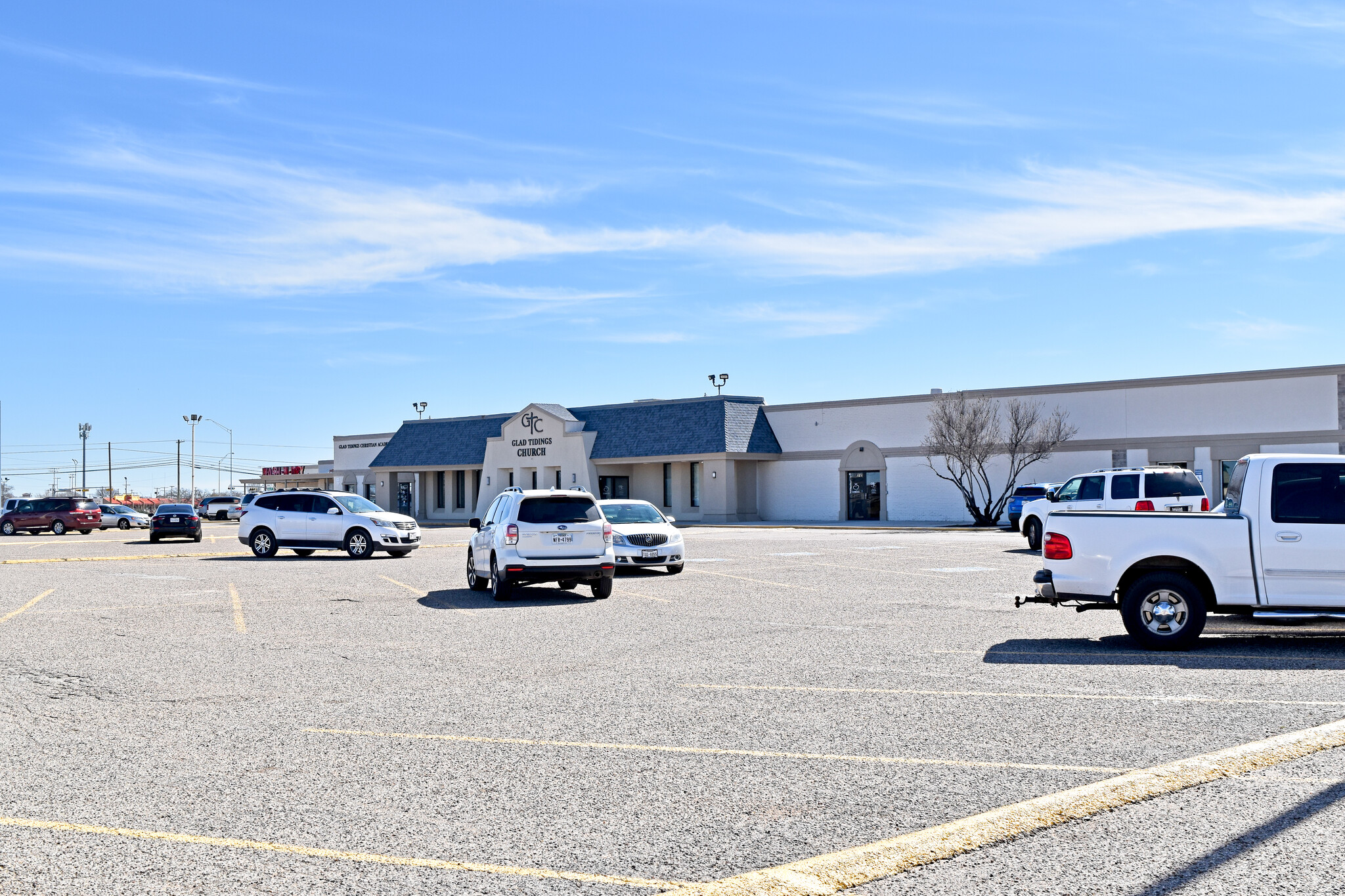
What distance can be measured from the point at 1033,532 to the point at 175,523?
1108 inches

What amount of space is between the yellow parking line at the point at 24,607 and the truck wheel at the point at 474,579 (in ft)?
21.4

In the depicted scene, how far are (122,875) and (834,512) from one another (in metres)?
53.2

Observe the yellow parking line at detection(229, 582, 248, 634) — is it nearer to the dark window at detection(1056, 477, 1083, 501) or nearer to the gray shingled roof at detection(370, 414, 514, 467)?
the dark window at detection(1056, 477, 1083, 501)

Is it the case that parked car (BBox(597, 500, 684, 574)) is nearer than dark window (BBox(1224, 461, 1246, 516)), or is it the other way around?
dark window (BBox(1224, 461, 1246, 516))

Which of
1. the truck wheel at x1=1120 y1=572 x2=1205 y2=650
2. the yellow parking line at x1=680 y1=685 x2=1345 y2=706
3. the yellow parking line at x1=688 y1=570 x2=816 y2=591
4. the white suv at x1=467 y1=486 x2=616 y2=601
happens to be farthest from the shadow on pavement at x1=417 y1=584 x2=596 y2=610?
the truck wheel at x1=1120 y1=572 x2=1205 y2=650

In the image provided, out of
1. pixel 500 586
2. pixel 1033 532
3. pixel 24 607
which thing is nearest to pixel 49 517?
pixel 24 607

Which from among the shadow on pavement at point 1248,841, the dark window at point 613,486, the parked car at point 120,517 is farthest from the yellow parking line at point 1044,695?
the parked car at point 120,517

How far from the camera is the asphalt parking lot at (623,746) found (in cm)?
544

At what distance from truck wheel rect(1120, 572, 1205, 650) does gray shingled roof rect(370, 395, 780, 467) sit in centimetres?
4556

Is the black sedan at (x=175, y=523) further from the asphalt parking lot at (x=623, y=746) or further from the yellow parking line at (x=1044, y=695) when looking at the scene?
the yellow parking line at (x=1044, y=695)

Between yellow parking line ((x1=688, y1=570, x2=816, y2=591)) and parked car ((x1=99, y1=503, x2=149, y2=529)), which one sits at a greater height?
parked car ((x1=99, y1=503, x2=149, y2=529))

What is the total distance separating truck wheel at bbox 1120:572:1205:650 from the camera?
12211 millimetres

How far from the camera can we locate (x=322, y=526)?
97.1 ft

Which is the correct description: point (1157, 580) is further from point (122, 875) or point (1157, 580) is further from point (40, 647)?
point (40, 647)
